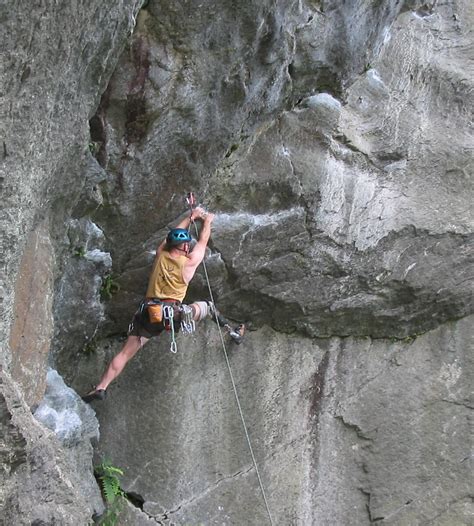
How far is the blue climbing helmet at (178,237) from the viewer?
21.2 ft

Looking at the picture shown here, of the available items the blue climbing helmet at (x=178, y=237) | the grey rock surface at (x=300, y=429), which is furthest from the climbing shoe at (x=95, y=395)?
the blue climbing helmet at (x=178, y=237)

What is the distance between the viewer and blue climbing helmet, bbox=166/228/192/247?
21.2ft

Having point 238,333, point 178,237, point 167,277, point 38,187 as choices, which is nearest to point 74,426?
point 167,277

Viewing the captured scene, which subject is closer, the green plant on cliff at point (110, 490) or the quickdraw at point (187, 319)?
the quickdraw at point (187, 319)

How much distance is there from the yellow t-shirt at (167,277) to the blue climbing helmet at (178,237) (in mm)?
142

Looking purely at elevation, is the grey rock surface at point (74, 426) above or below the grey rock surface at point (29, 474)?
below

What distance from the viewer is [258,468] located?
7.57 m

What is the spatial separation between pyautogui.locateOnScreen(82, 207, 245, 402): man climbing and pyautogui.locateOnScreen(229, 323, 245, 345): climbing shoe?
57cm

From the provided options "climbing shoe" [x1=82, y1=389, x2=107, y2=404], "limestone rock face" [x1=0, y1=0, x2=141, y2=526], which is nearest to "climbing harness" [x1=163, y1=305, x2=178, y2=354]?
"climbing shoe" [x1=82, y1=389, x2=107, y2=404]

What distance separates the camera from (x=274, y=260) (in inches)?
288

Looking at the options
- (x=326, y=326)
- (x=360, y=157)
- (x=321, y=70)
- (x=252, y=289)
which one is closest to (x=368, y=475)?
(x=326, y=326)

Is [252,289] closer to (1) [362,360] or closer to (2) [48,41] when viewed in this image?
(1) [362,360]

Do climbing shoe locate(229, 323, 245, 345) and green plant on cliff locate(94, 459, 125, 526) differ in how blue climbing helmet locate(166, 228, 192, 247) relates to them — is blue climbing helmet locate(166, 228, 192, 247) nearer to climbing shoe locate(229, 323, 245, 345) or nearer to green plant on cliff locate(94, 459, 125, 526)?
climbing shoe locate(229, 323, 245, 345)

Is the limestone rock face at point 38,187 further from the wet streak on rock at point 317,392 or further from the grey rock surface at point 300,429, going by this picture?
the wet streak on rock at point 317,392
